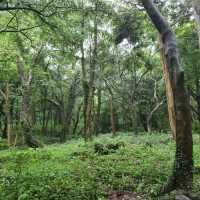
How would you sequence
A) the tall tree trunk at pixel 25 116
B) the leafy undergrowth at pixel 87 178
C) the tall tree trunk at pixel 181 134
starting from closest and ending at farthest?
1. the tall tree trunk at pixel 181 134
2. the leafy undergrowth at pixel 87 178
3. the tall tree trunk at pixel 25 116

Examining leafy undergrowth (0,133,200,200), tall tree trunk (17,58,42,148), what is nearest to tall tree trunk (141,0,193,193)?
leafy undergrowth (0,133,200,200)

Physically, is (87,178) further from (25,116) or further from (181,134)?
(25,116)

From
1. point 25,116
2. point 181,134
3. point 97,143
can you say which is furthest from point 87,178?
point 25,116

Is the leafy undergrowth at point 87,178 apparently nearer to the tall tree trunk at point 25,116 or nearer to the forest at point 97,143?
the forest at point 97,143

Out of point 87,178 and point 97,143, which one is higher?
point 97,143

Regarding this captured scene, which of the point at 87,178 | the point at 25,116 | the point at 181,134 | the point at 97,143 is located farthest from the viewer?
the point at 25,116

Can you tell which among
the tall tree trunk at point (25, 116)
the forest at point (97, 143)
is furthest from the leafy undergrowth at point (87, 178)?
the tall tree trunk at point (25, 116)

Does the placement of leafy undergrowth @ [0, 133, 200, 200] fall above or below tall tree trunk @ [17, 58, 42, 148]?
below

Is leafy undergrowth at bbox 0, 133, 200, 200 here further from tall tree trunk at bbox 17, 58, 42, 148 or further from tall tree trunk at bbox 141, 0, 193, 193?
tall tree trunk at bbox 17, 58, 42, 148

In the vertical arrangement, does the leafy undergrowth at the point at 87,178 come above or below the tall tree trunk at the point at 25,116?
below

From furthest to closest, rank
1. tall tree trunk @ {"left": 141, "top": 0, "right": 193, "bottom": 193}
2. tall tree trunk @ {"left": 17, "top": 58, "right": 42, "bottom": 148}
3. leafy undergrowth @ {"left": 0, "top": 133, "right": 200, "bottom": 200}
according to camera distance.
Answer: tall tree trunk @ {"left": 17, "top": 58, "right": 42, "bottom": 148}, leafy undergrowth @ {"left": 0, "top": 133, "right": 200, "bottom": 200}, tall tree trunk @ {"left": 141, "top": 0, "right": 193, "bottom": 193}

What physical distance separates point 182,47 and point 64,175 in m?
17.2

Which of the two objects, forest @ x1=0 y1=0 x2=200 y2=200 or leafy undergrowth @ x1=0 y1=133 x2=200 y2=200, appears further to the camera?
leafy undergrowth @ x1=0 y1=133 x2=200 y2=200

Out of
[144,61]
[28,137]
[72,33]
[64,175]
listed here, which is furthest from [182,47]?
[64,175]
